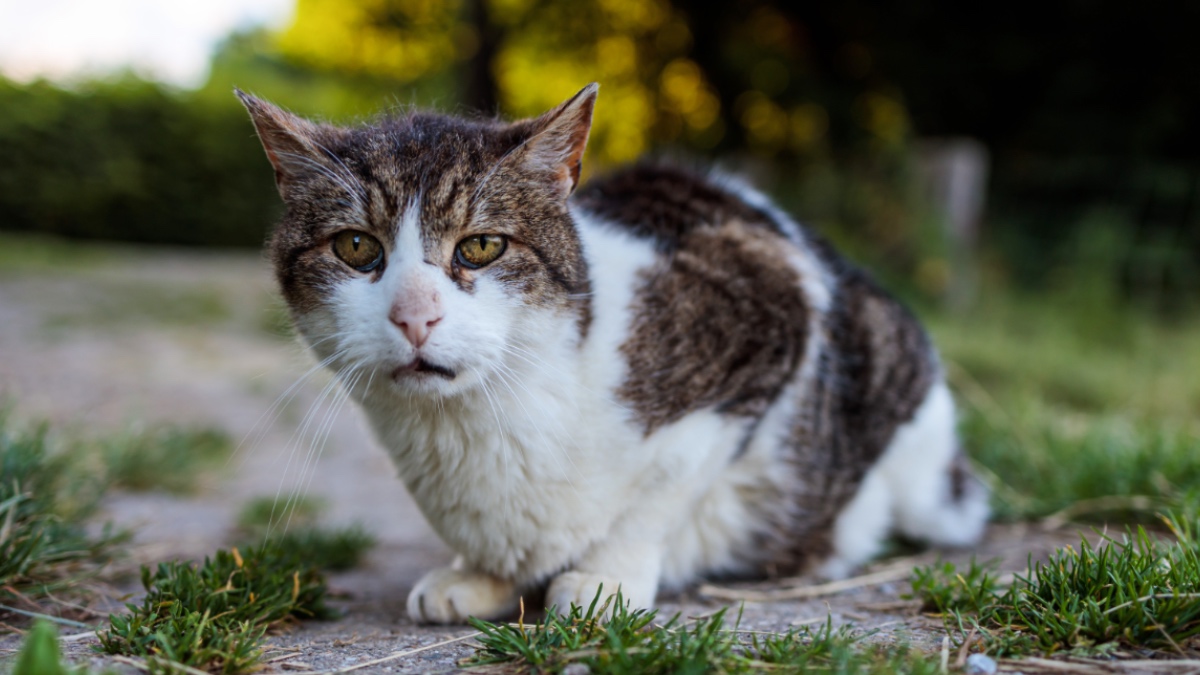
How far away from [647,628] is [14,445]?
78.3 inches

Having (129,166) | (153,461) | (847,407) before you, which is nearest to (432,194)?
(847,407)

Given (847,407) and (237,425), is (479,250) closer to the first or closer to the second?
(847,407)

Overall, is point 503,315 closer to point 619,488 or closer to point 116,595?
point 619,488

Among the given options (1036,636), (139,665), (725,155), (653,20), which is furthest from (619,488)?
(653,20)

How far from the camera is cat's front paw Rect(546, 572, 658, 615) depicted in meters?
2.17

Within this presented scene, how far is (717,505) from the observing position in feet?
8.45

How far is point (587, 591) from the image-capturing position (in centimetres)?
220

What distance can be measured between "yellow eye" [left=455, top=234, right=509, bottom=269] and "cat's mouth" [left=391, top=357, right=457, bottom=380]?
0.81ft

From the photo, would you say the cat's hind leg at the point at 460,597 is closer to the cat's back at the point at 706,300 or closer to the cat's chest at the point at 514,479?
the cat's chest at the point at 514,479

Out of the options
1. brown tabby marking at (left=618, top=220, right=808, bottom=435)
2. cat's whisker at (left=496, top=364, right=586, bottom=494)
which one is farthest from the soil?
brown tabby marking at (left=618, top=220, right=808, bottom=435)

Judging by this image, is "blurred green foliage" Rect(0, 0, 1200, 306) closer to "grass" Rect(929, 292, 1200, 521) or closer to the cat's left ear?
"grass" Rect(929, 292, 1200, 521)

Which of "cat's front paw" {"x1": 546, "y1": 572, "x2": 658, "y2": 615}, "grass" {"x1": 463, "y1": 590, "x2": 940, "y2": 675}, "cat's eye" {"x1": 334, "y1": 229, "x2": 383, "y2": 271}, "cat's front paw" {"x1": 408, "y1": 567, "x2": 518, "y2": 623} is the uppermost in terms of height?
"cat's eye" {"x1": 334, "y1": 229, "x2": 383, "y2": 271}

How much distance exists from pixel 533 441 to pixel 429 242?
0.55 metres

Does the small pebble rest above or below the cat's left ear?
below
